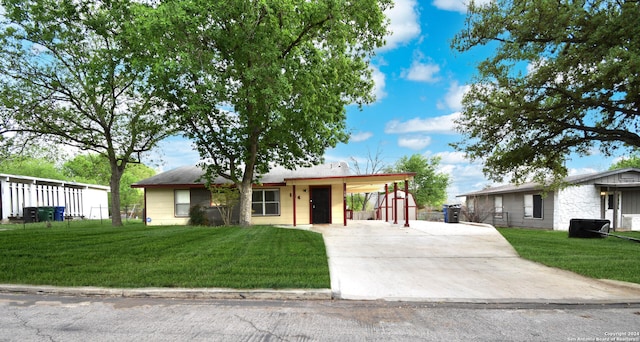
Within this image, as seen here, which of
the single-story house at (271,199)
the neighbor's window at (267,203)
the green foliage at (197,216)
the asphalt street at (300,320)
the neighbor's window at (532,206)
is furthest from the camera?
the neighbor's window at (532,206)

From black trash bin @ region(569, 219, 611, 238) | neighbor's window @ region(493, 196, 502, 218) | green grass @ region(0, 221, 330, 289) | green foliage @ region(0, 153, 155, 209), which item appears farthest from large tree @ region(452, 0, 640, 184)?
green foliage @ region(0, 153, 155, 209)

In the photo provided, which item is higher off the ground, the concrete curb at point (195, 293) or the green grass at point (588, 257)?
the concrete curb at point (195, 293)

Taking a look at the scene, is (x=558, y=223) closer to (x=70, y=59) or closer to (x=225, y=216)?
(x=225, y=216)

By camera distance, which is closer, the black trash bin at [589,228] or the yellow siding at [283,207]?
the black trash bin at [589,228]

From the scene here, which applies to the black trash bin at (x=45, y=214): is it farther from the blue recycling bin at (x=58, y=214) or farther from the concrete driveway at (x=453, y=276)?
the concrete driveway at (x=453, y=276)

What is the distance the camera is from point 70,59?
15297mm

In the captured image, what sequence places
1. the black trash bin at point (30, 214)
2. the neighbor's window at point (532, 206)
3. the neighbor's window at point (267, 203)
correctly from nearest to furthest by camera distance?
the neighbor's window at point (267, 203), the neighbor's window at point (532, 206), the black trash bin at point (30, 214)

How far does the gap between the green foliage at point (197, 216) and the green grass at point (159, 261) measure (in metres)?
8.17

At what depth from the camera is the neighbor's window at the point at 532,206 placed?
67.5 ft

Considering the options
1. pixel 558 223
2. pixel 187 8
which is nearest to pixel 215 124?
pixel 187 8

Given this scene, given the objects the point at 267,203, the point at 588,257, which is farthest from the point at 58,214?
the point at 588,257

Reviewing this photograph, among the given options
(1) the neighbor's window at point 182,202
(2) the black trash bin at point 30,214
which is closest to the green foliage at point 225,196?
(1) the neighbor's window at point 182,202

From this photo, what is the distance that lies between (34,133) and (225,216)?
933 centimetres

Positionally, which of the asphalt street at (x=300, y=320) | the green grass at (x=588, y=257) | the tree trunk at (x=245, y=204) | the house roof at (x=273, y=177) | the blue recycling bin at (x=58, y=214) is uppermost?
the house roof at (x=273, y=177)
